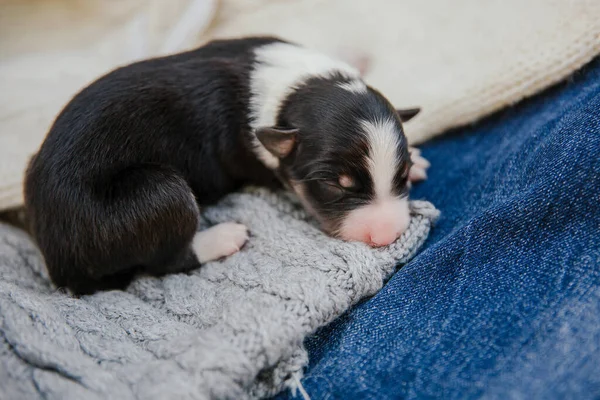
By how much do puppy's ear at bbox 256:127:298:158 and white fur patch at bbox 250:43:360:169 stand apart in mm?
171

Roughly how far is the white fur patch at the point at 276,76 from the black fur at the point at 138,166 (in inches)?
2.3

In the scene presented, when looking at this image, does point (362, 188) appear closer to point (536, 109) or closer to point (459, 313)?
point (459, 313)

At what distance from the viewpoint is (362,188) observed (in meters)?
2.38

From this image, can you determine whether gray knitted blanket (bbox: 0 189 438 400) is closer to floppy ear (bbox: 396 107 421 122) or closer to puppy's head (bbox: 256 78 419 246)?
puppy's head (bbox: 256 78 419 246)

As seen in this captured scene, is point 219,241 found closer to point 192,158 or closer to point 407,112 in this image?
point 192,158

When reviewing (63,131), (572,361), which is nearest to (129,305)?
(63,131)

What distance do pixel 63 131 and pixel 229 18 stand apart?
6.31ft

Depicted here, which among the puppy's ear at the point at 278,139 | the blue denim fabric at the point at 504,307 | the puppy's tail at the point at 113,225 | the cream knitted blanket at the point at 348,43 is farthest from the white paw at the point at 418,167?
the puppy's tail at the point at 113,225

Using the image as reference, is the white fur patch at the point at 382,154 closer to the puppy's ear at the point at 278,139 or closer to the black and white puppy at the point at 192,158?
the black and white puppy at the point at 192,158

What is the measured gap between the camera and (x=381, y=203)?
2379mm

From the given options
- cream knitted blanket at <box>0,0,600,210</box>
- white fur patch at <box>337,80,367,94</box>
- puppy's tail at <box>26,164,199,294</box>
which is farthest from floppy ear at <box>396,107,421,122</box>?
puppy's tail at <box>26,164,199,294</box>

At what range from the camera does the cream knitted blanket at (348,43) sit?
114 inches

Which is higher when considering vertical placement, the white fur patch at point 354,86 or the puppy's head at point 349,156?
the white fur patch at point 354,86

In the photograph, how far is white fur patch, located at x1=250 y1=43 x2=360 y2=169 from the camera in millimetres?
2621
